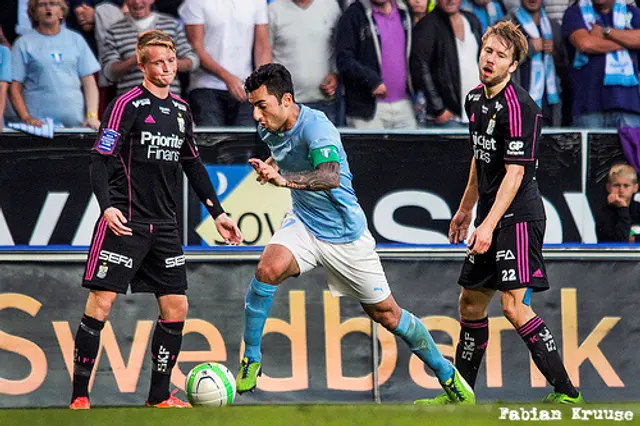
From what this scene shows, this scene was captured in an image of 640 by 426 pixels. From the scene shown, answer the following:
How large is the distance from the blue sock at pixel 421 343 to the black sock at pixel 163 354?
4.78ft

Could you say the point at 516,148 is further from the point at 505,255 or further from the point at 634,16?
the point at 634,16

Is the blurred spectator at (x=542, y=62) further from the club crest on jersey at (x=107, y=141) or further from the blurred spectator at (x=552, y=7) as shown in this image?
the club crest on jersey at (x=107, y=141)

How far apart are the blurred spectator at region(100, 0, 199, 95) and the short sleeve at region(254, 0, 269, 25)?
61 cm

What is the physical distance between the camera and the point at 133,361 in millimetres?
8641

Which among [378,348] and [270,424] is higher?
[270,424]

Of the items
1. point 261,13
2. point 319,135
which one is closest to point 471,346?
point 319,135

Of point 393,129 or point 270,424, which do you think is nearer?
point 270,424

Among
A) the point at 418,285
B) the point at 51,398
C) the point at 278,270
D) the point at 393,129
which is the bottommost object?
the point at 51,398

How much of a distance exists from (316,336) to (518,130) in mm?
2756

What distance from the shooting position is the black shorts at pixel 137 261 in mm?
6988

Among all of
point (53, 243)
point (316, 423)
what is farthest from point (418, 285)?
point (316, 423)

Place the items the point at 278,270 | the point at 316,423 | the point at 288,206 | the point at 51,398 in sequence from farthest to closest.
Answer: the point at 288,206, the point at 51,398, the point at 278,270, the point at 316,423

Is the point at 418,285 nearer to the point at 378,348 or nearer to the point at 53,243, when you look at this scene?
the point at 378,348

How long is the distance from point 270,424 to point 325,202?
203 cm
